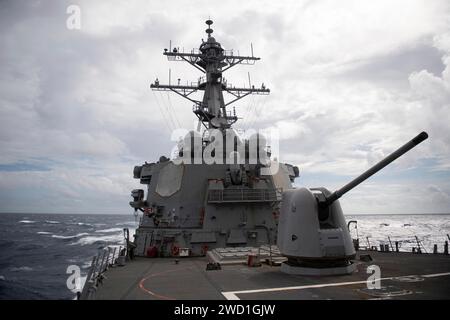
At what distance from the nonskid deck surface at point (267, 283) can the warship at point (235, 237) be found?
2 centimetres

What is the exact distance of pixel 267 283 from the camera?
6305 mm

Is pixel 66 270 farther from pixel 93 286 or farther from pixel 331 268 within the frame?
pixel 331 268

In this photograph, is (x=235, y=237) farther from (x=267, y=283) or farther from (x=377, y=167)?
(x=377, y=167)

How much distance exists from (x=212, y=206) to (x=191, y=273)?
415 cm

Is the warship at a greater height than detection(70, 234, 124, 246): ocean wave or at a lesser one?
greater

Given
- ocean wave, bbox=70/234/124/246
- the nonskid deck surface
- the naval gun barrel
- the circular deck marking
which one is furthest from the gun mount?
ocean wave, bbox=70/234/124/246

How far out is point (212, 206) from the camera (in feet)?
38.5

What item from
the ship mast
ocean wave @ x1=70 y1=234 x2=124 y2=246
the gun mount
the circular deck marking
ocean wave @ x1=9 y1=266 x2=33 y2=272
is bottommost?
ocean wave @ x1=70 y1=234 x2=124 y2=246

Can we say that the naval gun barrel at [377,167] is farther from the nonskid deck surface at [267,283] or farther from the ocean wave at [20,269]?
Answer: the ocean wave at [20,269]

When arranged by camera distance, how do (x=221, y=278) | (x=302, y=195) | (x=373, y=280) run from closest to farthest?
(x=373, y=280) < (x=221, y=278) < (x=302, y=195)

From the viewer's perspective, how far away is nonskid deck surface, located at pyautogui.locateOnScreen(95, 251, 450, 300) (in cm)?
529

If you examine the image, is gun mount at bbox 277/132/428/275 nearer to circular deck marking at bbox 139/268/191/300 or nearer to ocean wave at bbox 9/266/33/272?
circular deck marking at bbox 139/268/191/300
